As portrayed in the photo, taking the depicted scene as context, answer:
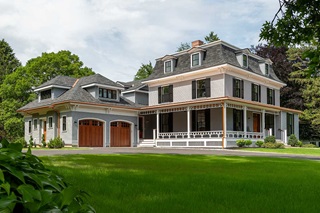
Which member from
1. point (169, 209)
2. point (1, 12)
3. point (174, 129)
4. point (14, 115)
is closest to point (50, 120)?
point (174, 129)

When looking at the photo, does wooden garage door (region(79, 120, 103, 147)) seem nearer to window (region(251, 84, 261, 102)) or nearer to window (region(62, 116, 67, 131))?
window (region(62, 116, 67, 131))

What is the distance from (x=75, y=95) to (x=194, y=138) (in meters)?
9.94

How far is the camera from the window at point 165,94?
29812mm

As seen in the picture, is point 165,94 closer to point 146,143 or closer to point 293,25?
point 146,143

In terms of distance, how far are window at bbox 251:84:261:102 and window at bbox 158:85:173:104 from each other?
22.6 feet

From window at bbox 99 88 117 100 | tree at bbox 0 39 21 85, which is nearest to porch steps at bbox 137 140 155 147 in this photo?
window at bbox 99 88 117 100

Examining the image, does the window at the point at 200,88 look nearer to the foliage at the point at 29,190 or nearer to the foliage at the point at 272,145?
the foliage at the point at 272,145

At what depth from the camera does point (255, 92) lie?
1160 inches

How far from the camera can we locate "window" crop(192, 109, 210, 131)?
27766 millimetres

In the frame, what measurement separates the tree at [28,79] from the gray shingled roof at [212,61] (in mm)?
15120

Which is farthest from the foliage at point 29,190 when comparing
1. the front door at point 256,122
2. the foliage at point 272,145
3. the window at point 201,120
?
the front door at point 256,122

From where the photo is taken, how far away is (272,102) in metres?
31.7

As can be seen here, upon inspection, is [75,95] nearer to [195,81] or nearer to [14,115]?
[195,81]

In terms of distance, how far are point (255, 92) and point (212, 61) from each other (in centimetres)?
510
